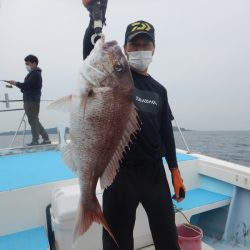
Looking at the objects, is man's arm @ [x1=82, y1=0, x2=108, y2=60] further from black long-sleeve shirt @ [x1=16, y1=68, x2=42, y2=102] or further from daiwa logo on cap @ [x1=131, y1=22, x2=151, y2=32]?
black long-sleeve shirt @ [x1=16, y1=68, x2=42, y2=102]

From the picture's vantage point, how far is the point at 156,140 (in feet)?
8.21

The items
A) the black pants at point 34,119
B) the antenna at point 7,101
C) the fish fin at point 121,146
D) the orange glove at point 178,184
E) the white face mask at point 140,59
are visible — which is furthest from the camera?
the black pants at point 34,119

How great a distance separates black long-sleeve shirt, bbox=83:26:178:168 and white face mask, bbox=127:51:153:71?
0.09 m

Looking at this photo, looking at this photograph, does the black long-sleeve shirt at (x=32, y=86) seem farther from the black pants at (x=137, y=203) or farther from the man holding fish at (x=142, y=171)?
the black pants at (x=137, y=203)

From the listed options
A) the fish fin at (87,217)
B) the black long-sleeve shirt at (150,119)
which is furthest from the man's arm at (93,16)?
the fish fin at (87,217)

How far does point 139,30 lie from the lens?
2.46 meters

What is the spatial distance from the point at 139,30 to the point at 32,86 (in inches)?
172

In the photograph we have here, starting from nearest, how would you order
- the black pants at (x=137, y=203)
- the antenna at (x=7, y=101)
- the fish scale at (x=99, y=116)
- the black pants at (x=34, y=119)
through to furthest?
the fish scale at (x=99, y=116), the black pants at (x=137, y=203), the antenna at (x=7, y=101), the black pants at (x=34, y=119)

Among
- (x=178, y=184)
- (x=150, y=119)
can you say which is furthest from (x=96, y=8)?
(x=178, y=184)

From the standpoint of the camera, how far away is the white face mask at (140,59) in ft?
8.23

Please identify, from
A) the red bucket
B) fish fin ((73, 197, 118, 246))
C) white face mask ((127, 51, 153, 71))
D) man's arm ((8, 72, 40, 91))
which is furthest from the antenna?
fish fin ((73, 197, 118, 246))

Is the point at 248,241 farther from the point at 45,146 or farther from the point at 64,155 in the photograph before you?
the point at 45,146

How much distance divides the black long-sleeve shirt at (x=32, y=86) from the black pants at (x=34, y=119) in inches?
5.5

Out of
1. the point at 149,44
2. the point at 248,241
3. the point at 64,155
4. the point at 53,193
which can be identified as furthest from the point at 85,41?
the point at 248,241
